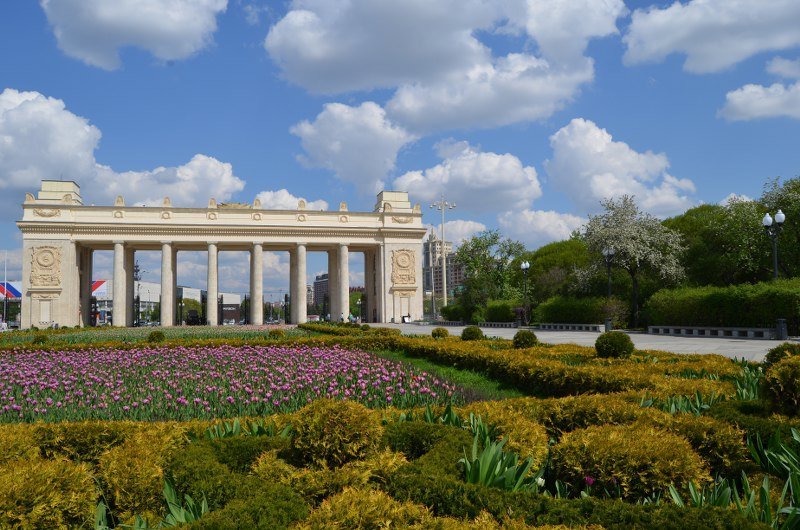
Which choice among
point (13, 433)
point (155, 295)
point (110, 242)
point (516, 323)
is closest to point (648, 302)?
point (516, 323)

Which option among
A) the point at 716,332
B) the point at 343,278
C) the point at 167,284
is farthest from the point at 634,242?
the point at 167,284

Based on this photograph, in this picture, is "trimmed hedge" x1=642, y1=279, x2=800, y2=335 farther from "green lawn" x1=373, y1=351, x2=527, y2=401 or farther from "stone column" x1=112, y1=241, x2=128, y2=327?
"stone column" x1=112, y1=241, x2=128, y2=327

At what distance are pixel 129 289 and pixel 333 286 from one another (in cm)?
1814

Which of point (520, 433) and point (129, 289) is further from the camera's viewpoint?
point (129, 289)

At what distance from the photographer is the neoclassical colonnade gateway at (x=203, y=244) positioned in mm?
48750

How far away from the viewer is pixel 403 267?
55.3 m

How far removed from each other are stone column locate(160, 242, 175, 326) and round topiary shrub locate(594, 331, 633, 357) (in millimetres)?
45282

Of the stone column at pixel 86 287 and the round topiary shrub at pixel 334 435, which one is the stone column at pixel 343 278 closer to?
the stone column at pixel 86 287

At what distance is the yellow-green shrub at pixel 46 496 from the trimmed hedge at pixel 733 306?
77.5ft

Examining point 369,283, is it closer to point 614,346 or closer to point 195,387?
point 614,346

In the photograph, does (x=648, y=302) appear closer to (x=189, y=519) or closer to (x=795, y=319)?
(x=795, y=319)

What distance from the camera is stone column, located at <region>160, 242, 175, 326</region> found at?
166ft

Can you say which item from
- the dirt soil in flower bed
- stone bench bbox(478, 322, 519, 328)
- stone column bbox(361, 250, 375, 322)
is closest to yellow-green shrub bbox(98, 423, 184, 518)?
the dirt soil in flower bed

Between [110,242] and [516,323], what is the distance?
35.0 metres
